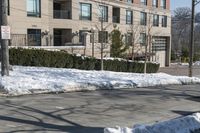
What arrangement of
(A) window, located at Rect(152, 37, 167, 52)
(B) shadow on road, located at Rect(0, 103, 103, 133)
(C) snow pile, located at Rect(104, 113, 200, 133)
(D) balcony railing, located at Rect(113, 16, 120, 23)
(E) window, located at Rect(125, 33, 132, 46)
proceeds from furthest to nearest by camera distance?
(A) window, located at Rect(152, 37, 167, 52), (D) balcony railing, located at Rect(113, 16, 120, 23), (E) window, located at Rect(125, 33, 132, 46), (B) shadow on road, located at Rect(0, 103, 103, 133), (C) snow pile, located at Rect(104, 113, 200, 133)

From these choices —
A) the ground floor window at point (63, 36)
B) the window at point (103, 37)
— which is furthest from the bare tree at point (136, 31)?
the ground floor window at point (63, 36)

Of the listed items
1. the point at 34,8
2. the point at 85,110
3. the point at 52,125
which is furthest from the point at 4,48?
the point at 34,8

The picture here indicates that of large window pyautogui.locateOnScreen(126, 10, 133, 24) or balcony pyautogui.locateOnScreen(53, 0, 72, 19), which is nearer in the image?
balcony pyautogui.locateOnScreen(53, 0, 72, 19)

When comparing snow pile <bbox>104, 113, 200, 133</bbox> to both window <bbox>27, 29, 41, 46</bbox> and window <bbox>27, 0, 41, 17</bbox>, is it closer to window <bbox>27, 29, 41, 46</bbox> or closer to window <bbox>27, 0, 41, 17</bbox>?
window <bbox>27, 29, 41, 46</bbox>

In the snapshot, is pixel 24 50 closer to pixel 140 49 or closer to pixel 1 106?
pixel 1 106

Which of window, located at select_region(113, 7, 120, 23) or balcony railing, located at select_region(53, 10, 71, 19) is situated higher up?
window, located at select_region(113, 7, 120, 23)

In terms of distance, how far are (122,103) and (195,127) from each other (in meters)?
4.33

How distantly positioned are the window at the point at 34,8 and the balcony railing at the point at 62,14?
3930 millimetres

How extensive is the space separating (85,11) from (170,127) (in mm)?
37923

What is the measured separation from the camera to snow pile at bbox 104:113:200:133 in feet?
26.6

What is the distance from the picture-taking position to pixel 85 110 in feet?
37.6

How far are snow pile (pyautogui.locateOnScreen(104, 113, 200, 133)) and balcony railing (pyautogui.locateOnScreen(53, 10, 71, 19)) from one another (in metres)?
33.9

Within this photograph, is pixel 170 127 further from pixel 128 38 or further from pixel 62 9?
pixel 128 38

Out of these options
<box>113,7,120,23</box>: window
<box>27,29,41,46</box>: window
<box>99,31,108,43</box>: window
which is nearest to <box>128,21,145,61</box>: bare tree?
<box>113,7,120,23</box>: window
